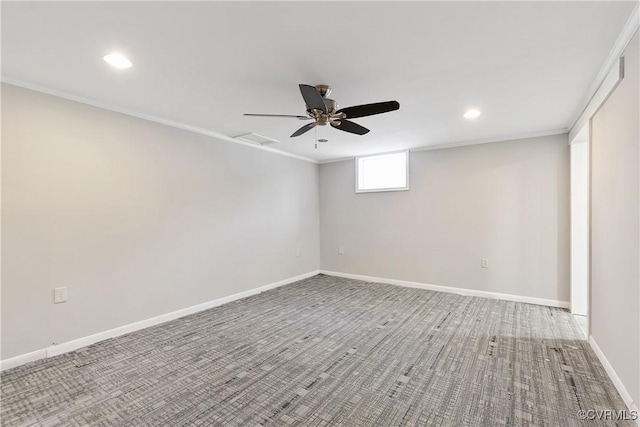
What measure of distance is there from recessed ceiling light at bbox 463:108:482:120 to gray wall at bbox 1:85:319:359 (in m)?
2.86

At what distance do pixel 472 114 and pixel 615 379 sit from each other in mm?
2508

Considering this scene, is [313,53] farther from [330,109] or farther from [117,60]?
[117,60]

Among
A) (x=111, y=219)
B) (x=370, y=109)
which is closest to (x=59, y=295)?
(x=111, y=219)

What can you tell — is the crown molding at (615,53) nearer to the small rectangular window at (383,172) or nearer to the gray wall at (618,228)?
the gray wall at (618,228)

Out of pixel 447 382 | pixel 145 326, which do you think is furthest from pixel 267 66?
pixel 145 326

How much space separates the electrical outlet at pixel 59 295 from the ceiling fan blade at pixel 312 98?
2665 millimetres

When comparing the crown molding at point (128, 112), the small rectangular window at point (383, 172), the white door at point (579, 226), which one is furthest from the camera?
the small rectangular window at point (383, 172)

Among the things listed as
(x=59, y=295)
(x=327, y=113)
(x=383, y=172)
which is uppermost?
(x=327, y=113)

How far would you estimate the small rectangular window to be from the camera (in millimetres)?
4977

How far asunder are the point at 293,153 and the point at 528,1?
3.91m

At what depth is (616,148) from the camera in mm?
2070

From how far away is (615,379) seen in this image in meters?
2.04

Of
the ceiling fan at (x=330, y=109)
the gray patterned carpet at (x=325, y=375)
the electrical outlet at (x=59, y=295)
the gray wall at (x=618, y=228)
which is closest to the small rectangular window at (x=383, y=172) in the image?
the gray patterned carpet at (x=325, y=375)

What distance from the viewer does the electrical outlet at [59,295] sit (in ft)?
8.44
